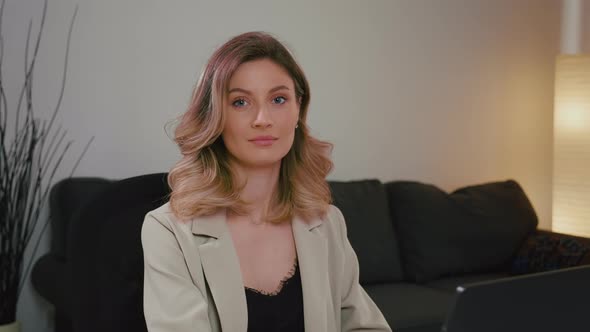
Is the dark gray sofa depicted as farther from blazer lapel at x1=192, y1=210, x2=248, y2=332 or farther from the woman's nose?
the woman's nose

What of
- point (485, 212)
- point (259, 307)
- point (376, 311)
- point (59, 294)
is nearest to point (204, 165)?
point (259, 307)

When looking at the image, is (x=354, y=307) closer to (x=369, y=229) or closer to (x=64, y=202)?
(x=64, y=202)

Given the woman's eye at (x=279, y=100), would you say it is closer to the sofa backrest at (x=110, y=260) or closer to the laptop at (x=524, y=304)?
the sofa backrest at (x=110, y=260)

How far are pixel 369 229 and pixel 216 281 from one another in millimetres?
2149

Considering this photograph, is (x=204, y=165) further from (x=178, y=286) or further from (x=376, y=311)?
(x=376, y=311)

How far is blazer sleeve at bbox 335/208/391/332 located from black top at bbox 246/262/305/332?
0.11 meters

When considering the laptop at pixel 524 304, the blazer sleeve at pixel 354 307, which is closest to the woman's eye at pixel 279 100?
the blazer sleeve at pixel 354 307

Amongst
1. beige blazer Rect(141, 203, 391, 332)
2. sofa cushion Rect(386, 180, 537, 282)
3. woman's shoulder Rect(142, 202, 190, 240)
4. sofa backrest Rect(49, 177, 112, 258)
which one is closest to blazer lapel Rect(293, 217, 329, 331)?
beige blazer Rect(141, 203, 391, 332)

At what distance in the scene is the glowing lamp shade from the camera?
13.7ft

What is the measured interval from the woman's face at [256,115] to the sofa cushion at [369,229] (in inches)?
77.1

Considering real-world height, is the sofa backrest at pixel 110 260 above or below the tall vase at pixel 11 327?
above

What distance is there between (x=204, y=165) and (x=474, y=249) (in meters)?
2.49

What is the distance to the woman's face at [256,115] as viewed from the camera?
1.58m

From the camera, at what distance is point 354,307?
1670 mm
